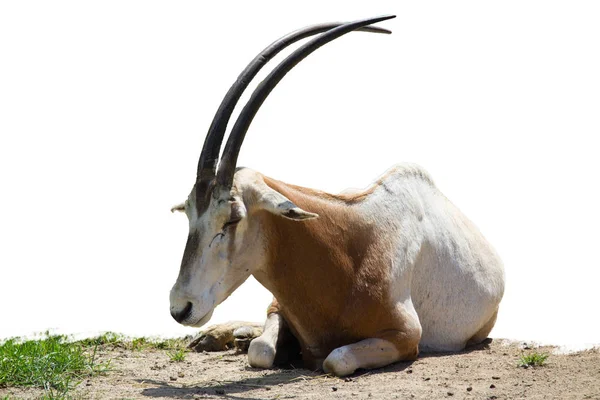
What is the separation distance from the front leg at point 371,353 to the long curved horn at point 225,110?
1.92 meters

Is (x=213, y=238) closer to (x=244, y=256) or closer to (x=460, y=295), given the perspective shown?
(x=244, y=256)

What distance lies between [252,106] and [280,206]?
0.89 meters

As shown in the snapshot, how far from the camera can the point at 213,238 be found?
7.92 meters

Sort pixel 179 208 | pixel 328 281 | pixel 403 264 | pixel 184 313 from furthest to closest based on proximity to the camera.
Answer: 1. pixel 403 264
2. pixel 179 208
3. pixel 328 281
4. pixel 184 313

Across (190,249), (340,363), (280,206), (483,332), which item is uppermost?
(280,206)

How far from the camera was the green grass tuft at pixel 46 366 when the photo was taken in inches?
308

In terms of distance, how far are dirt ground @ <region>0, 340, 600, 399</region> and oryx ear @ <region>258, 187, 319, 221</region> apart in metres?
1.42

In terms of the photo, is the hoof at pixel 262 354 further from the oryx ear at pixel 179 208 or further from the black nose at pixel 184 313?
the oryx ear at pixel 179 208

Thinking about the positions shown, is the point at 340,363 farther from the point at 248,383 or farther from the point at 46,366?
the point at 46,366

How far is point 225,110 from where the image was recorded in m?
8.20

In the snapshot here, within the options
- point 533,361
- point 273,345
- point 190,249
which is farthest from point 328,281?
point 533,361

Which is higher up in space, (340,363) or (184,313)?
(184,313)

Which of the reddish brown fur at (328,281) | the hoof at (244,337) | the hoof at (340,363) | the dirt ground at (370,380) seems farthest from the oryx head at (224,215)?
the hoof at (244,337)

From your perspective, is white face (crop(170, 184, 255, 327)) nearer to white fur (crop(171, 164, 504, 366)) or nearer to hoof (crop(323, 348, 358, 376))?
white fur (crop(171, 164, 504, 366))
